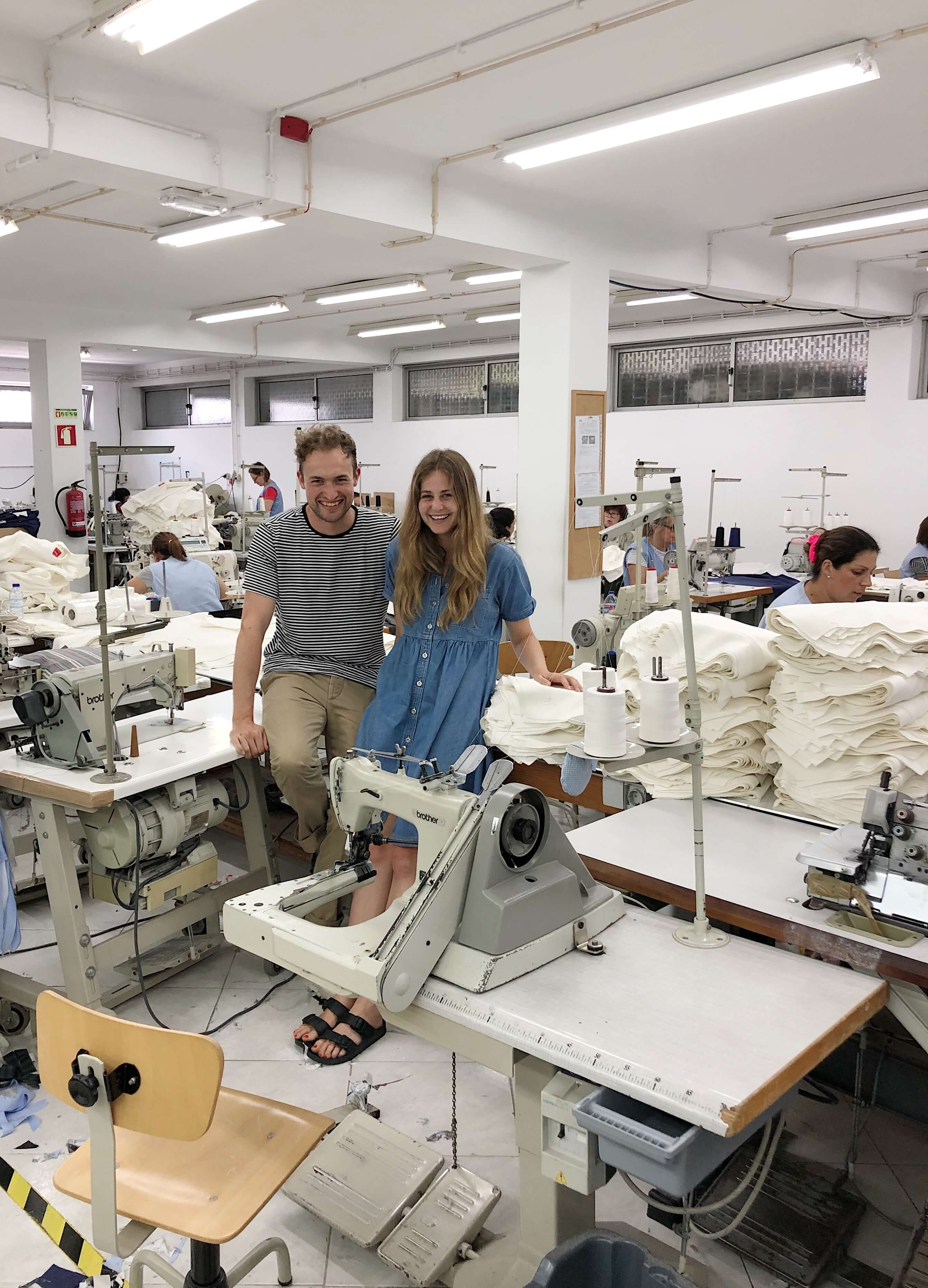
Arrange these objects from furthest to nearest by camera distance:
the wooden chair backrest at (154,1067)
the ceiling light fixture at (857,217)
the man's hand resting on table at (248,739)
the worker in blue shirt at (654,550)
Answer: the ceiling light fixture at (857,217)
the worker in blue shirt at (654,550)
the man's hand resting on table at (248,739)
the wooden chair backrest at (154,1067)

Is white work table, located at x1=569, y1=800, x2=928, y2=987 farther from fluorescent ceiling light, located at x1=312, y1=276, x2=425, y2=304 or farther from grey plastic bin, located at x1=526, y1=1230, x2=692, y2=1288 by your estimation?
fluorescent ceiling light, located at x1=312, y1=276, x2=425, y2=304

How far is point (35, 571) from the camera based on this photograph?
16.8 feet

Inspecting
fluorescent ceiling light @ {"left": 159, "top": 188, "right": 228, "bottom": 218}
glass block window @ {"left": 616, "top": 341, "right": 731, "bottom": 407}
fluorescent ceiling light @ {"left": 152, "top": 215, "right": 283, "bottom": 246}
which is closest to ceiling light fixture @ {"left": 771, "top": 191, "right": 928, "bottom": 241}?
glass block window @ {"left": 616, "top": 341, "right": 731, "bottom": 407}

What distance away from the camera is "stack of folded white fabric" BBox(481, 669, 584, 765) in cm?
237

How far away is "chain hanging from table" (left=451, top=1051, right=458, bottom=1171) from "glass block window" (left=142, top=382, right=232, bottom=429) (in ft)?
39.5

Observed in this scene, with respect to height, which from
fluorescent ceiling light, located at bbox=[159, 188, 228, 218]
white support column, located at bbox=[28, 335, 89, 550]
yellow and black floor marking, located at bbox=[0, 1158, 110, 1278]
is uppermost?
fluorescent ceiling light, located at bbox=[159, 188, 228, 218]

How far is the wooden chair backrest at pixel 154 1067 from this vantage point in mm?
1298

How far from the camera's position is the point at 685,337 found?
886 centimetres

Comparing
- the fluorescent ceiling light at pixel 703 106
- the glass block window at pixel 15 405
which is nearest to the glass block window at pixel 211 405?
the glass block window at pixel 15 405

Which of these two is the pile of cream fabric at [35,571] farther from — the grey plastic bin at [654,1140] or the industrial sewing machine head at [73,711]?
the grey plastic bin at [654,1140]

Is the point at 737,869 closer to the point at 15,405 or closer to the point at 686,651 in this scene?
the point at 686,651

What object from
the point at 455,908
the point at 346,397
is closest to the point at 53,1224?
the point at 455,908

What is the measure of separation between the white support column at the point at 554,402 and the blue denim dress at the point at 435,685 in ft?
11.8

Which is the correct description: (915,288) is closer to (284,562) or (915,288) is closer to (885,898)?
(284,562)
